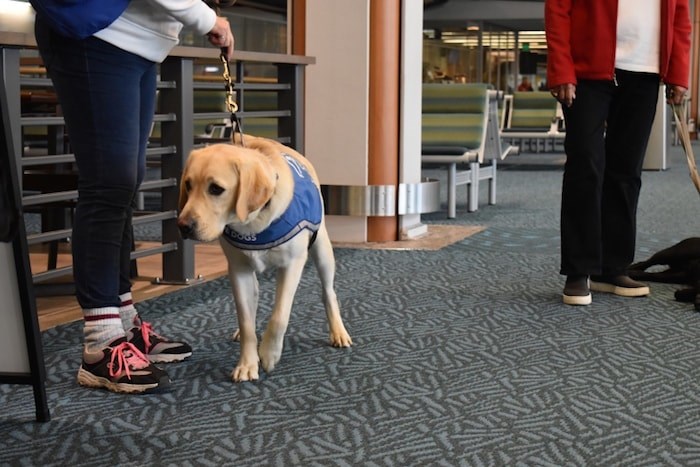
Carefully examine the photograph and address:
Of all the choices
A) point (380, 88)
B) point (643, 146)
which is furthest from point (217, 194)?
point (380, 88)

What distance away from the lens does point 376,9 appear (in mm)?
5719

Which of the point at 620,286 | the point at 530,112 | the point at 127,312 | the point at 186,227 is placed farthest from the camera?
the point at 530,112

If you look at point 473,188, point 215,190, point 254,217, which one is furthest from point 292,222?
point 473,188

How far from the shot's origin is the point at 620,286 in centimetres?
419

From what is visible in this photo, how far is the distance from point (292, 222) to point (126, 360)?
0.58 metres

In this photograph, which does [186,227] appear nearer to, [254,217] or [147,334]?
[254,217]

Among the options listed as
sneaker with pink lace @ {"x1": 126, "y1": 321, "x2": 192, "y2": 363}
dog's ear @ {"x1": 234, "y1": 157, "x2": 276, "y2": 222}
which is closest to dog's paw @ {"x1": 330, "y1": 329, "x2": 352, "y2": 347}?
sneaker with pink lace @ {"x1": 126, "y1": 321, "x2": 192, "y2": 363}

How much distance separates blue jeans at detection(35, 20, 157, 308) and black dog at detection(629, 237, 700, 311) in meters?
2.55

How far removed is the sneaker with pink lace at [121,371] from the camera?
2686mm

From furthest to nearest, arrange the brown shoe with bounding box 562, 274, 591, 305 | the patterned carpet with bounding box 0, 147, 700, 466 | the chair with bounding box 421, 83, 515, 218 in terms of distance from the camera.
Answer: the chair with bounding box 421, 83, 515, 218 < the brown shoe with bounding box 562, 274, 591, 305 < the patterned carpet with bounding box 0, 147, 700, 466

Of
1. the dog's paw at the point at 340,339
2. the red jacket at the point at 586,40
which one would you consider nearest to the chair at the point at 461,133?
the red jacket at the point at 586,40

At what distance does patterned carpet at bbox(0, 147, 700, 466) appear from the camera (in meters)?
2.25

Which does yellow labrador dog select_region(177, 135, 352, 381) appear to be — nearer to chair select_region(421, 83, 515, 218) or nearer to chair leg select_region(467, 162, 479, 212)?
chair select_region(421, 83, 515, 218)

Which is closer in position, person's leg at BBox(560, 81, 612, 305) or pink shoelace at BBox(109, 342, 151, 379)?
pink shoelace at BBox(109, 342, 151, 379)
